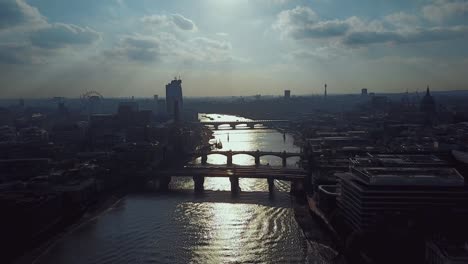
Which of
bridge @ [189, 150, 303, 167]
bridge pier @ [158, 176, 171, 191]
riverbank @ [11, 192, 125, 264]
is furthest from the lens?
bridge @ [189, 150, 303, 167]

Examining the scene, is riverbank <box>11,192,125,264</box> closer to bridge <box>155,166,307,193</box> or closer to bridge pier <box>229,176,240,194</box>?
bridge <box>155,166,307,193</box>

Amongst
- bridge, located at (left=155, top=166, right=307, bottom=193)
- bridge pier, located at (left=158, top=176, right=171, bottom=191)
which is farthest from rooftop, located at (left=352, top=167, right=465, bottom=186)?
bridge pier, located at (left=158, top=176, right=171, bottom=191)

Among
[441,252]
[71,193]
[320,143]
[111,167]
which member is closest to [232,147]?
[320,143]

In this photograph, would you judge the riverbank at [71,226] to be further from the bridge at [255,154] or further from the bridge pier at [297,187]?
the bridge at [255,154]

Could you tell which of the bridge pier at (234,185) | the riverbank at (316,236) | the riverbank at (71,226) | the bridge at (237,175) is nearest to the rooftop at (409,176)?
the riverbank at (316,236)

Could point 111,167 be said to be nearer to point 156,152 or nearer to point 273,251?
point 156,152

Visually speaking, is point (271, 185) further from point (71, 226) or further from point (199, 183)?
point (71, 226)
